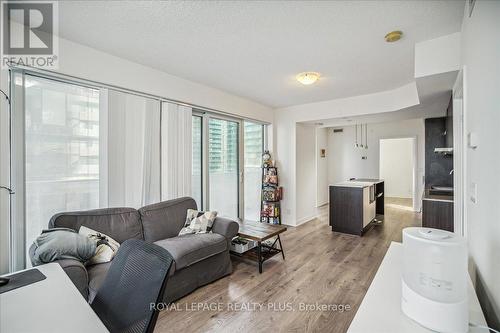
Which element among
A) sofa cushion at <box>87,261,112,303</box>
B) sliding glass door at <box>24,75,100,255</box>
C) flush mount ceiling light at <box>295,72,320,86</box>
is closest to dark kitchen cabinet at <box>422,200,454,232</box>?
flush mount ceiling light at <box>295,72,320,86</box>

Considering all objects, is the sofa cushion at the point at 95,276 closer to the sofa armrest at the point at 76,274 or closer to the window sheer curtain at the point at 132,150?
the sofa armrest at the point at 76,274

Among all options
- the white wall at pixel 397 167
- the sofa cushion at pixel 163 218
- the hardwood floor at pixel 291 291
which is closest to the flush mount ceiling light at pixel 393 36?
the hardwood floor at pixel 291 291

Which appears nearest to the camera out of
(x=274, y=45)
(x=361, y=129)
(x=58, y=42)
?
(x=58, y=42)

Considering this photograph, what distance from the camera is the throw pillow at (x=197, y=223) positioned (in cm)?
283

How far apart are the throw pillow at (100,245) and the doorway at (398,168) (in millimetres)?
8261

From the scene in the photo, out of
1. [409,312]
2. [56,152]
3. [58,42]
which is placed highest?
[58,42]

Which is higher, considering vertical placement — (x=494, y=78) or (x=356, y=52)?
(x=356, y=52)

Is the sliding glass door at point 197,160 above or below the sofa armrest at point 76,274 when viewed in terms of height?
above

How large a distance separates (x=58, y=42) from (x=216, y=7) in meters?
1.66

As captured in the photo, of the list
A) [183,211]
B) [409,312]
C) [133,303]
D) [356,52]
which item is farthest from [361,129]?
[133,303]

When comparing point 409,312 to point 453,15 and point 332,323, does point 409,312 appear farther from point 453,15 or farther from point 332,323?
point 453,15

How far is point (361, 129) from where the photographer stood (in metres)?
7.54

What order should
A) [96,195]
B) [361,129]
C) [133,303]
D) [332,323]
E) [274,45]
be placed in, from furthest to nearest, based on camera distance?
[361,129], [96,195], [274,45], [332,323], [133,303]

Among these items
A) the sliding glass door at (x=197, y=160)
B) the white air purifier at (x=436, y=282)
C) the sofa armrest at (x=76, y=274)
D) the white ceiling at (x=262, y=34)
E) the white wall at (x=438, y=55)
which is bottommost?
the sofa armrest at (x=76, y=274)
